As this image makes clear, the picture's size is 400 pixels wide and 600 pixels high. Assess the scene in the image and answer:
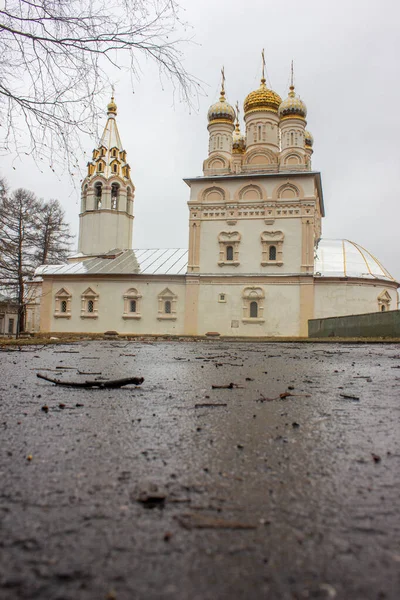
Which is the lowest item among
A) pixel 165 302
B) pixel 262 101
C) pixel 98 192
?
pixel 165 302

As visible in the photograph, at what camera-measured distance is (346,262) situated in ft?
92.0

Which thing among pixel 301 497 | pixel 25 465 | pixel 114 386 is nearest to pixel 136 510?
pixel 301 497

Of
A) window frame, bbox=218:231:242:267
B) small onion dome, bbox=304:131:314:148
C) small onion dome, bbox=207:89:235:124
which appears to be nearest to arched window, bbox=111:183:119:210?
small onion dome, bbox=207:89:235:124

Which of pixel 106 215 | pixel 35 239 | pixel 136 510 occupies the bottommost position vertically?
pixel 136 510

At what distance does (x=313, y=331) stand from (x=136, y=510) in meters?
20.2

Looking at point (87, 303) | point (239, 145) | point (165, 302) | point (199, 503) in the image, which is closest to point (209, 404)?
point (199, 503)

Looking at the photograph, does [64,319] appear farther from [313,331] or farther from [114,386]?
[114,386]

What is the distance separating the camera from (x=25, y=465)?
158 centimetres

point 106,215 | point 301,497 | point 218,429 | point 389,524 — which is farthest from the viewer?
point 106,215

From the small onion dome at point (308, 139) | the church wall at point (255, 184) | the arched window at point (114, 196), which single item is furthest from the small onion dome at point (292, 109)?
the arched window at point (114, 196)

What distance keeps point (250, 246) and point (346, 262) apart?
5972 millimetres

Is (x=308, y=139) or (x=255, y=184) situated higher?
(x=308, y=139)

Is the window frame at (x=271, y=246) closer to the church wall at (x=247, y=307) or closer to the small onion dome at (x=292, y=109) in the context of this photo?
the church wall at (x=247, y=307)

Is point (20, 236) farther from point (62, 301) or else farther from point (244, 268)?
point (244, 268)
